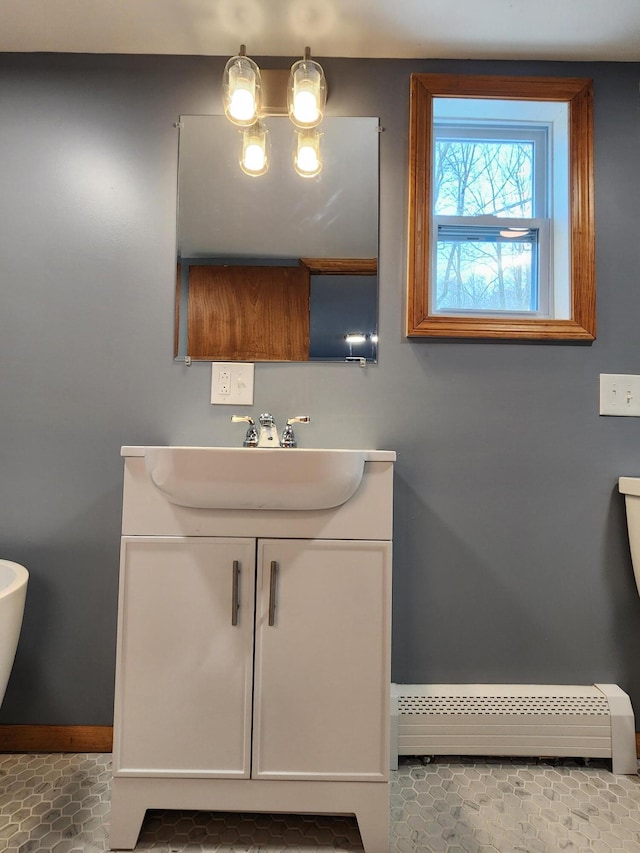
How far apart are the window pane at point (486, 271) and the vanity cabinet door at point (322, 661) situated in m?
0.87

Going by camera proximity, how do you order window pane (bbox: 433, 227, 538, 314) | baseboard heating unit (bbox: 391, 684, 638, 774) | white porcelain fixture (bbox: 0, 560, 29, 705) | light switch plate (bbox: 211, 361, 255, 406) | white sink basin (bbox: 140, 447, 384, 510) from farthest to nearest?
window pane (bbox: 433, 227, 538, 314) < light switch plate (bbox: 211, 361, 255, 406) < baseboard heating unit (bbox: 391, 684, 638, 774) < white porcelain fixture (bbox: 0, 560, 29, 705) < white sink basin (bbox: 140, 447, 384, 510)

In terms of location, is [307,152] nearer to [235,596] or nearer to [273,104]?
[273,104]

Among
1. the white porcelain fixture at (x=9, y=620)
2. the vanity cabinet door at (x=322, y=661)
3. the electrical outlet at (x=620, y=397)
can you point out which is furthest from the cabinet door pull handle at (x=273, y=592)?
the electrical outlet at (x=620, y=397)

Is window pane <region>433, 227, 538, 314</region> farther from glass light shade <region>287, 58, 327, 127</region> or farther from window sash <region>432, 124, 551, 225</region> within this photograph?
glass light shade <region>287, 58, 327, 127</region>

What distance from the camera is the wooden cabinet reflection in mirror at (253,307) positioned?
1387 mm

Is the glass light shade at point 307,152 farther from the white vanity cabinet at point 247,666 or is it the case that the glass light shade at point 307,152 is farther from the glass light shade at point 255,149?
the white vanity cabinet at point 247,666

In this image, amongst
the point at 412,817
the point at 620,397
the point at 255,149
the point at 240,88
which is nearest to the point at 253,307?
the point at 255,149

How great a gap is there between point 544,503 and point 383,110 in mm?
1266

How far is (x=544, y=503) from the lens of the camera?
1385 mm

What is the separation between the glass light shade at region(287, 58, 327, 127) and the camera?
129 cm

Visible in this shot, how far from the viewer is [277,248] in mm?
1395

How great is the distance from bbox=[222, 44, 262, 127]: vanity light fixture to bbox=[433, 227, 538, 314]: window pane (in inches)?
26.1

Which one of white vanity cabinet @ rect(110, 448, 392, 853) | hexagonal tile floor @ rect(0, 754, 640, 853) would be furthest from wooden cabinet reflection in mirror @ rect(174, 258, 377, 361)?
hexagonal tile floor @ rect(0, 754, 640, 853)

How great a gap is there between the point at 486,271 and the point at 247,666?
131 cm
